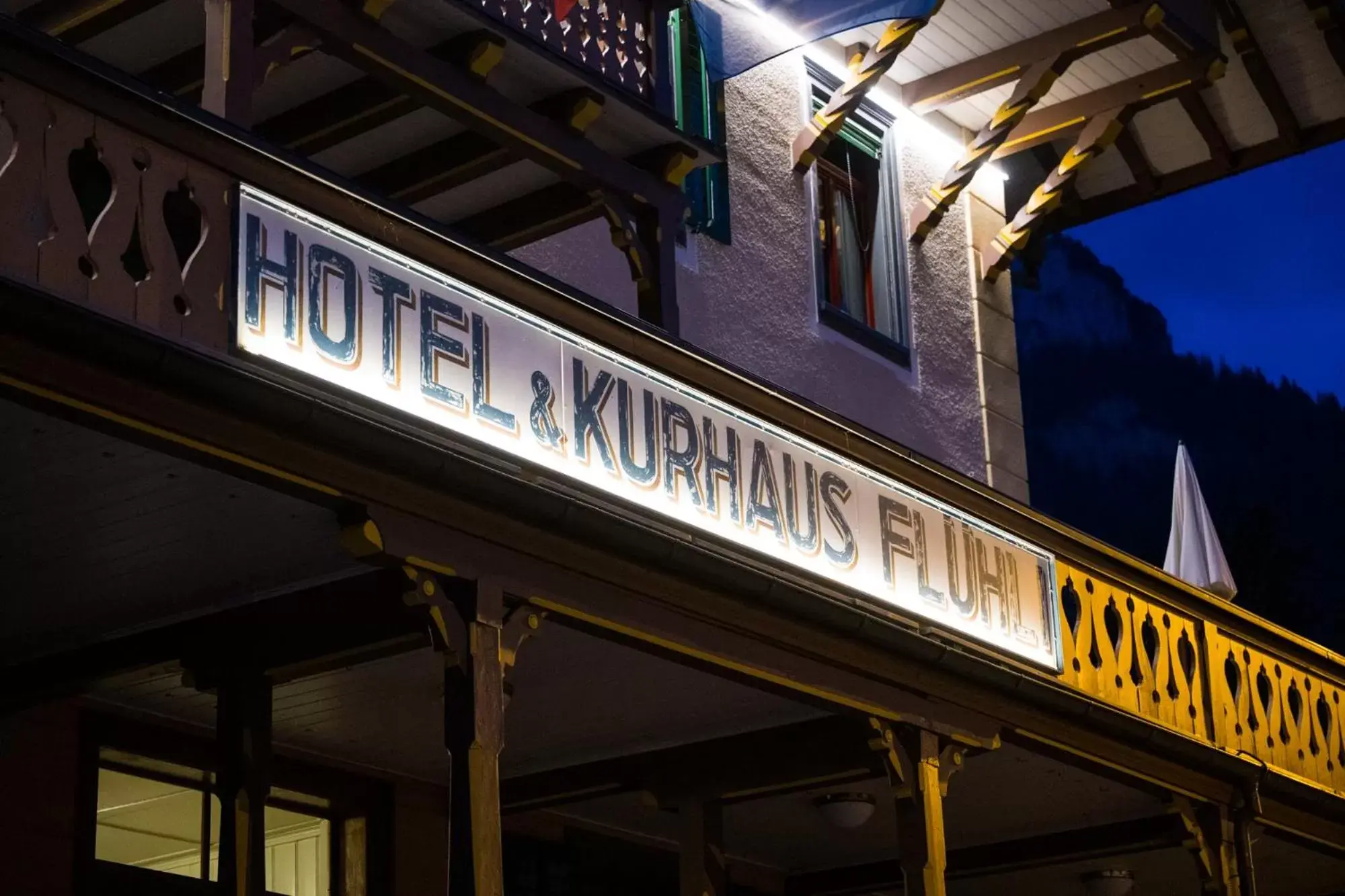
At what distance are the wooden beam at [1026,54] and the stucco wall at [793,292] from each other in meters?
0.68

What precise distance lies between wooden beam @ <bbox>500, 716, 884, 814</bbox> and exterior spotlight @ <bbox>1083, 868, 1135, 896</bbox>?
4163mm

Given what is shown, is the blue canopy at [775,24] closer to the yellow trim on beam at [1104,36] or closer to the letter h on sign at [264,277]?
the yellow trim on beam at [1104,36]

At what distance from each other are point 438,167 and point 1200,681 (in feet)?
21.1

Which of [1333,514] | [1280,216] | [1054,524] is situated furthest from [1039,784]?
[1280,216]

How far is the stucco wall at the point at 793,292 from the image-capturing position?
49.7ft

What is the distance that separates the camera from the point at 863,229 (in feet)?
58.2

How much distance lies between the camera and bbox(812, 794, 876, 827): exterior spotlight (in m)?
14.2

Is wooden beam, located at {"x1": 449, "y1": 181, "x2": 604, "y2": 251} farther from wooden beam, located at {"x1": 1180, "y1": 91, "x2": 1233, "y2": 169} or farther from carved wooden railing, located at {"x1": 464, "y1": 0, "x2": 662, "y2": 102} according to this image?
wooden beam, located at {"x1": 1180, "y1": 91, "x2": 1233, "y2": 169}

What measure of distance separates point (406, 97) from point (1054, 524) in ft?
16.4

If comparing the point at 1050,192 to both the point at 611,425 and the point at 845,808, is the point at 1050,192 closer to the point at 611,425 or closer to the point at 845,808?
the point at 845,808

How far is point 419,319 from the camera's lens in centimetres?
911

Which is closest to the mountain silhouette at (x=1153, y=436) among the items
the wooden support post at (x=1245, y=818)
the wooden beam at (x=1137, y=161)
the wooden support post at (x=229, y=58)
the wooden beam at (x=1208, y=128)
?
the wooden beam at (x=1137, y=161)

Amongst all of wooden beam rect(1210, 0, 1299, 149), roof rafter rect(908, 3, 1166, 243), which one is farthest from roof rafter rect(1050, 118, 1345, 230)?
roof rafter rect(908, 3, 1166, 243)

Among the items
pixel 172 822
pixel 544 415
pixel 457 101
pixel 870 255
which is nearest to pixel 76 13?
pixel 457 101
